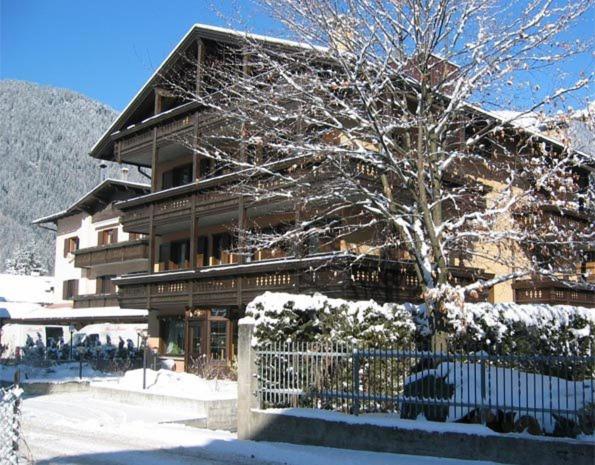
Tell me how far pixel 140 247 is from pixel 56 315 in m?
7.79

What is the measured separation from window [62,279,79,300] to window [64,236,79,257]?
2.08 m

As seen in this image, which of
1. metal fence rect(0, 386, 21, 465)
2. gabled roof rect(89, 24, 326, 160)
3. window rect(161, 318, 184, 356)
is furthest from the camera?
window rect(161, 318, 184, 356)

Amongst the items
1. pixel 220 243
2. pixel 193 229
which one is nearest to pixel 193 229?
pixel 193 229

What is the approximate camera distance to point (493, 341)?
1567cm

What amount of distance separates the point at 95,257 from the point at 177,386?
78.0ft

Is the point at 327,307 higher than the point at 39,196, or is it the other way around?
the point at 39,196

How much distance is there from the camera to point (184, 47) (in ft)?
101

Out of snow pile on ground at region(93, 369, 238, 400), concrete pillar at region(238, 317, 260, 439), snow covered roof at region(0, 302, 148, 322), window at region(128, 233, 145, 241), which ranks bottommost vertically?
snow pile on ground at region(93, 369, 238, 400)

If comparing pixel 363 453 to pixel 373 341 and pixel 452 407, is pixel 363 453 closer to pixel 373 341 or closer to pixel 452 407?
pixel 452 407

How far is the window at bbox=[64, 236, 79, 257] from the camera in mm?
49484

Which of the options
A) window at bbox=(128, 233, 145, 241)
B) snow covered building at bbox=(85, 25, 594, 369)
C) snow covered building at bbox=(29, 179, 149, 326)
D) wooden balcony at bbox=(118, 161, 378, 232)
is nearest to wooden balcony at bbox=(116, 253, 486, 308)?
snow covered building at bbox=(85, 25, 594, 369)

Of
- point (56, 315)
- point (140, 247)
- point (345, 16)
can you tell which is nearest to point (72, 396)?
point (345, 16)

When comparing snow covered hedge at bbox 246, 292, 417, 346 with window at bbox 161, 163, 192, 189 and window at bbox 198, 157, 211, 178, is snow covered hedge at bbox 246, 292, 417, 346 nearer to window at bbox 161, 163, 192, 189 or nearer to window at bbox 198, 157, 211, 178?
window at bbox 198, 157, 211, 178

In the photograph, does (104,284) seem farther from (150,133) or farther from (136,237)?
(150,133)
